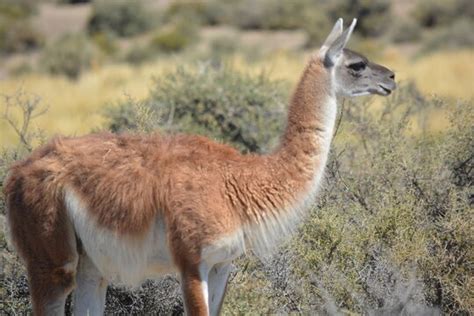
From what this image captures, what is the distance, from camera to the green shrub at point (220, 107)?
39.3 ft

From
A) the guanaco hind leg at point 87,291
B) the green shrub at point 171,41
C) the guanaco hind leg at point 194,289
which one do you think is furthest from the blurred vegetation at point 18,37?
the guanaco hind leg at point 194,289

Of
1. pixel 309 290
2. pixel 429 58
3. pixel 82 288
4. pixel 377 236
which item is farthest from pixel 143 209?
pixel 429 58

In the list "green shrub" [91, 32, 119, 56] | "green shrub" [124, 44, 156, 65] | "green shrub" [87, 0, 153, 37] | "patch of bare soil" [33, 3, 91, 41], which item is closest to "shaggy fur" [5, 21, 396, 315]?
"green shrub" [124, 44, 156, 65]

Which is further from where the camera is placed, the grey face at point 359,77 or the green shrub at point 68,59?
the green shrub at point 68,59

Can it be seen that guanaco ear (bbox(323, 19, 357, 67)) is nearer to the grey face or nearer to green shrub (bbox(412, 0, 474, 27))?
the grey face

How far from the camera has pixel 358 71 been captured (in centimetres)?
665

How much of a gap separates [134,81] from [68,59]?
25.3 feet

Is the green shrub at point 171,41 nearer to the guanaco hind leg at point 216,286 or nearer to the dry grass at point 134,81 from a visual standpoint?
the dry grass at point 134,81

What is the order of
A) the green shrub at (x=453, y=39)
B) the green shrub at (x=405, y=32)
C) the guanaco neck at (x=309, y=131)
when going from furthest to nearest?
the green shrub at (x=405, y=32)
the green shrub at (x=453, y=39)
the guanaco neck at (x=309, y=131)

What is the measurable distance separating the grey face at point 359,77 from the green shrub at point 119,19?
112ft

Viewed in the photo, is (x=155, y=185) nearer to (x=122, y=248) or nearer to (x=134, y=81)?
(x=122, y=248)

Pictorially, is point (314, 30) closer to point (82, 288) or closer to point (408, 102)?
point (408, 102)

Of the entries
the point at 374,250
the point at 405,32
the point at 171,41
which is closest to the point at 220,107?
the point at 374,250

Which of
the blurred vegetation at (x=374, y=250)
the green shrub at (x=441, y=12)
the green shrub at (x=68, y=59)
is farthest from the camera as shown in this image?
the green shrub at (x=441, y=12)
